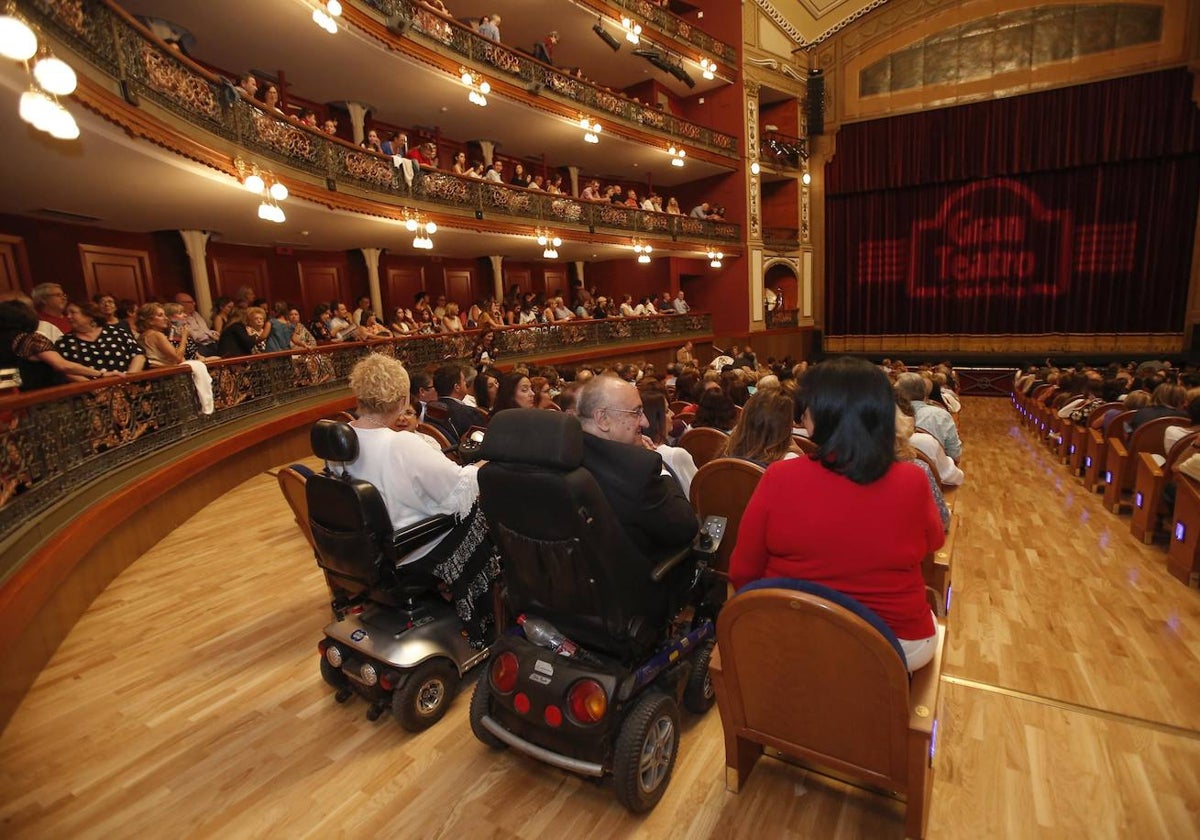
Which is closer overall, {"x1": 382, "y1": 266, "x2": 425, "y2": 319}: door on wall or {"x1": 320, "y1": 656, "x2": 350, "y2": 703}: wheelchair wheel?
{"x1": 320, "y1": 656, "x2": 350, "y2": 703}: wheelchair wheel

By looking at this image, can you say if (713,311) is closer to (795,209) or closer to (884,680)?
(795,209)

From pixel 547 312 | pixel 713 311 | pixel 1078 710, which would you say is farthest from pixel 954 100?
pixel 1078 710

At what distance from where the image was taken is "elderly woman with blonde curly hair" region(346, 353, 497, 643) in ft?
7.44

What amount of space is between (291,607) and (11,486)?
1.35 m

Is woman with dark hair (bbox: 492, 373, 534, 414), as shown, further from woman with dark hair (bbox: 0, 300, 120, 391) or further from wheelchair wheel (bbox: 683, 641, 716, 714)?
woman with dark hair (bbox: 0, 300, 120, 391)

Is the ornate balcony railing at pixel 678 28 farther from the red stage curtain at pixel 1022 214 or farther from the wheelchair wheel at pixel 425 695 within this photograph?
the wheelchair wheel at pixel 425 695

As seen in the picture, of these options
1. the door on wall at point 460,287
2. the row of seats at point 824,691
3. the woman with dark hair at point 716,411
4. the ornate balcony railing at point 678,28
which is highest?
the ornate balcony railing at point 678,28

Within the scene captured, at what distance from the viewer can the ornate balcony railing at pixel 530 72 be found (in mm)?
8555

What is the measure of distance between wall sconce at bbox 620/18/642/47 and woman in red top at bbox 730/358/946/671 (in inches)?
525

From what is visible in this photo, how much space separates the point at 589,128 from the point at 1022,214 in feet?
37.4

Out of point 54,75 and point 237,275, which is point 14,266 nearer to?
point 237,275

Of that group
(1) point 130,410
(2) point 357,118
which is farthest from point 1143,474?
(2) point 357,118

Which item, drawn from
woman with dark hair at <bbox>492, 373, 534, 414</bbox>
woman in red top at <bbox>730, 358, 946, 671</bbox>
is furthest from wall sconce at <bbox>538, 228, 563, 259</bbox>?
woman in red top at <bbox>730, 358, 946, 671</bbox>

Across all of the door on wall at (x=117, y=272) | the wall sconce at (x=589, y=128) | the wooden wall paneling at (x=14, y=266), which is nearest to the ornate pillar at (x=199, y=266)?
the door on wall at (x=117, y=272)
